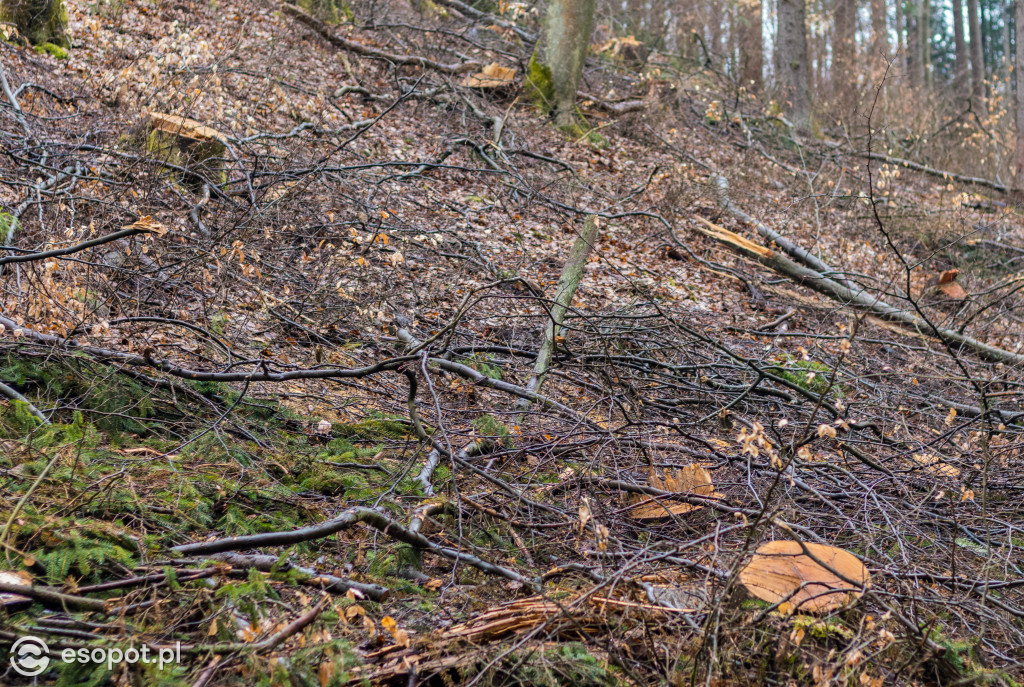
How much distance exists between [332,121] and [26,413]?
283 inches

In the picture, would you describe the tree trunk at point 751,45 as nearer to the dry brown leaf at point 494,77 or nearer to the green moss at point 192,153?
the dry brown leaf at point 494,77

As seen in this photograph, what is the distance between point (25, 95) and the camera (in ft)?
21.7

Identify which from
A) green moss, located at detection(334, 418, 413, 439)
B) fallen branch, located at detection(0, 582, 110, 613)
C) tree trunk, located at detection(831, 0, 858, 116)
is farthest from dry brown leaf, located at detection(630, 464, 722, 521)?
tree trunk, located at detection(831, 0, 858, 116)

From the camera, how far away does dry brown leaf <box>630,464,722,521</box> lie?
3.44 meters

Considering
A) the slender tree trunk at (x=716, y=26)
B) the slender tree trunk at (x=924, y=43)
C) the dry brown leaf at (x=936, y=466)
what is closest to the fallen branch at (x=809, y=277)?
the dry brown leaf at (x=936, y=466)

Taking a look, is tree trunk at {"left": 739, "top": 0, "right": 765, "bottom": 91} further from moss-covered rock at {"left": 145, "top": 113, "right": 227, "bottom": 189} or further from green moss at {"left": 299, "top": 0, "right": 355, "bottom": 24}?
moss-covered rock at {"left": 145, "top": 113, "right": 227, "bottom": 189}

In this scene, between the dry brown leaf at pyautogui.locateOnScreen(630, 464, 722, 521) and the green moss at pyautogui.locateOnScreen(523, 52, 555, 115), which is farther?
the green moss at pyautogui.locateOnScreen(523, 52, 555, 115)

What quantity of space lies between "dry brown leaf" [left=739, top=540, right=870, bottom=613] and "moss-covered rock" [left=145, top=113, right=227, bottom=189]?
5740mm

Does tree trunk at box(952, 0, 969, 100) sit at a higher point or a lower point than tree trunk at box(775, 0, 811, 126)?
higher

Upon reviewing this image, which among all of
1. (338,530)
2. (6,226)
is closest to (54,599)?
(338,530)

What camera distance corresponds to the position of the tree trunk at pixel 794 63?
15570 millimetres

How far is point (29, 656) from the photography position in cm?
177

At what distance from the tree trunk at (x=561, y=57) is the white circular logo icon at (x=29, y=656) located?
10801 mm

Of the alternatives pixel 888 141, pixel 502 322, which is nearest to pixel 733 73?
pixel 888 141
